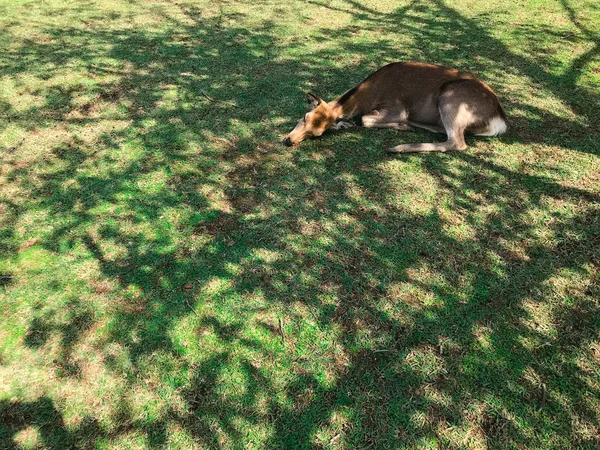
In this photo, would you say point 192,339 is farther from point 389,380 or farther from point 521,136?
point 521,136

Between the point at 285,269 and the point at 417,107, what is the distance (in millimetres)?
2987

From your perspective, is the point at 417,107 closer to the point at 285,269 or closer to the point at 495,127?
the point at 495,127

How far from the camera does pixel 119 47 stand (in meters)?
7.73

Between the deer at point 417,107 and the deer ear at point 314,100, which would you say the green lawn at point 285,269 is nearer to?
the deer at point 417,107

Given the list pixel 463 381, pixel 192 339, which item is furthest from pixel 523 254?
pixel 192 339

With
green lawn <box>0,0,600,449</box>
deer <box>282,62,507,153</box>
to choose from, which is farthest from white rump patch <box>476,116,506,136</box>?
green lawn <box>0,0,600,449</box>

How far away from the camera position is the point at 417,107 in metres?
5.30

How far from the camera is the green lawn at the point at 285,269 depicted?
2.64m

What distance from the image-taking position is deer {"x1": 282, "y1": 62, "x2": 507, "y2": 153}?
4.91m

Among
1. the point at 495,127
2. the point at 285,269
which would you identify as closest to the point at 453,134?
the point at 495,127

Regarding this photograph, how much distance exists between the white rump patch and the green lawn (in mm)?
207

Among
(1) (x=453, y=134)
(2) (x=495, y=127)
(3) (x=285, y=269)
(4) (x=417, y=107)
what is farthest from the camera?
(4) (x=417, y=107)

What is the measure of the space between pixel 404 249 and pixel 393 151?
1633 millimetres

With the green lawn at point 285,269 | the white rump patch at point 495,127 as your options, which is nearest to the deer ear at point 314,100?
the green lawn at point 285,269
